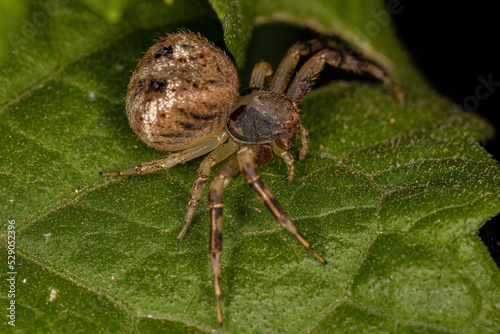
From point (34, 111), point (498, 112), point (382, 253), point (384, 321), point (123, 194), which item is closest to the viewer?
point (384, 321)

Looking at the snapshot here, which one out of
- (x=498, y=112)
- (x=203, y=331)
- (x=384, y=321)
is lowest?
(x=203, y=331)

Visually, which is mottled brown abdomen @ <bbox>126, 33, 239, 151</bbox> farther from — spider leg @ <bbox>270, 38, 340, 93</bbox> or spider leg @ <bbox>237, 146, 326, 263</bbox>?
spider leg @ <bbox>270, 38, 340, 93</bbox>

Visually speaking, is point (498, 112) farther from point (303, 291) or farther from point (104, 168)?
point (104, 168)

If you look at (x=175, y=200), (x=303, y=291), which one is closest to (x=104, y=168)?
(x=175, y=200)

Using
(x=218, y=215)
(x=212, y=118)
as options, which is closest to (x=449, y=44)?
(x=212, y=118)

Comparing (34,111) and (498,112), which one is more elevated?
(498,112)

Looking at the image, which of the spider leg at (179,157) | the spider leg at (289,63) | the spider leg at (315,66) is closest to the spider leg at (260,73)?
the spider leg at (289,63)

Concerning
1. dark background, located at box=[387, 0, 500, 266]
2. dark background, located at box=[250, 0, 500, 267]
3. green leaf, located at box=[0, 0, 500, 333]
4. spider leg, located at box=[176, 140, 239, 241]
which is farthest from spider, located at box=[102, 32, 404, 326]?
dark background, located at box=[387, 0, 500, 266]
